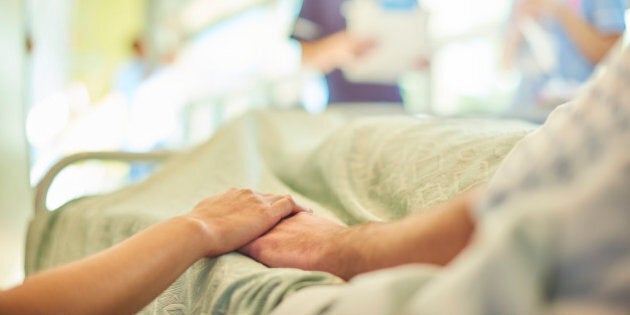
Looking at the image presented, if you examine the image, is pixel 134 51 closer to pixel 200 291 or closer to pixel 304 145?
pixel 304 145

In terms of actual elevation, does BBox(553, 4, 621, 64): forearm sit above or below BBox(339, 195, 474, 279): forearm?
below

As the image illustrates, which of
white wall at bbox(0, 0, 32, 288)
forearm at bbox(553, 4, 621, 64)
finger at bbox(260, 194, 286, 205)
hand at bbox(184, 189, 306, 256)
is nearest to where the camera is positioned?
hand at bbox(184, 189, 306, 256)

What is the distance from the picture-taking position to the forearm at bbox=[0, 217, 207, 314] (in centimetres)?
77

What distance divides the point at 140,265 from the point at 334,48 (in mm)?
1396

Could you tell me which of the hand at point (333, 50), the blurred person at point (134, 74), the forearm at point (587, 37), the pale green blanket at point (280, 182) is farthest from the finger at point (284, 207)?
the blurred person at point (134, 74)

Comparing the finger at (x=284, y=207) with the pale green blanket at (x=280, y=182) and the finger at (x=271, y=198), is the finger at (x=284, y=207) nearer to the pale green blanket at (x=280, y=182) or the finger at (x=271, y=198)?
the finger at (x=271, y=198)

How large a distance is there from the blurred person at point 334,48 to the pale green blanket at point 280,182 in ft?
0.92

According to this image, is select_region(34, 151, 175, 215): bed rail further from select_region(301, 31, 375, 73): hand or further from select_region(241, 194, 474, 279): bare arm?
select_region(241, 194, 474, 279): bare arm

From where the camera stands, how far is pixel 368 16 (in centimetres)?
212

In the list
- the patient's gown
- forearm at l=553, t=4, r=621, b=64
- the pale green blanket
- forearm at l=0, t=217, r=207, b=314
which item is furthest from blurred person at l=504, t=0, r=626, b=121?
the patient's gown

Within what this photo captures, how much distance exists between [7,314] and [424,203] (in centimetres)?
59

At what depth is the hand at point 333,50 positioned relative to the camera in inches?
82.2

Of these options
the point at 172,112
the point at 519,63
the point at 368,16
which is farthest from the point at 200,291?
the point at 172,112

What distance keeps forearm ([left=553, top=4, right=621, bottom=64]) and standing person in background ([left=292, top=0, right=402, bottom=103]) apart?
0.50m
